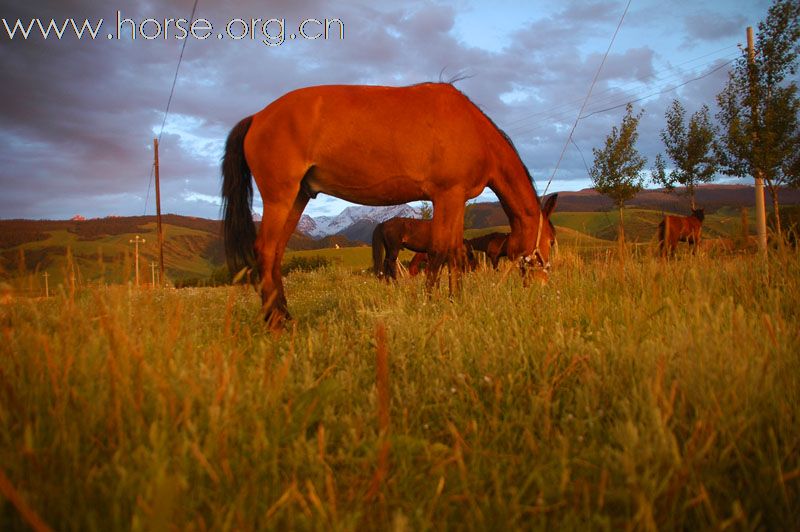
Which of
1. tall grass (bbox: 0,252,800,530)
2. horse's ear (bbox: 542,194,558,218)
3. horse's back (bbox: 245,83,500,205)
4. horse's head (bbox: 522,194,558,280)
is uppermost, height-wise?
horse's back (bbox: 245,83,500,205)

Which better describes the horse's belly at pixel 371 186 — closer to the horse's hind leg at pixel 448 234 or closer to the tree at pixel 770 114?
the horse's hind leg at pixel 448 234

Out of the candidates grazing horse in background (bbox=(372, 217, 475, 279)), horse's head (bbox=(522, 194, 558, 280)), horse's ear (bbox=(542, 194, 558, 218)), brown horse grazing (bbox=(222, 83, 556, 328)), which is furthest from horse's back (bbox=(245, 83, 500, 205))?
grazing horse in background (bbox=(372, 217, 475, 279))

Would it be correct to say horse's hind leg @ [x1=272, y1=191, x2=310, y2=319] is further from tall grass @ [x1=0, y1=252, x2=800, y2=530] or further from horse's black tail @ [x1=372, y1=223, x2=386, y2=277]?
horse's black tail @ [x1=372, y1=223, x2=386, y2=277]

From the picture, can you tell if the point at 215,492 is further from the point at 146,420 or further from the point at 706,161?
the point at 706,161

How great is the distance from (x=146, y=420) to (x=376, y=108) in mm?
4140

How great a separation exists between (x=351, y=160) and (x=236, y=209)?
5.29 feet

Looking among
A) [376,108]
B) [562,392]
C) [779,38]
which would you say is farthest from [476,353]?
[779,38]

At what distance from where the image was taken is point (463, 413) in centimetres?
229

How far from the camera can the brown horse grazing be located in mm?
5035

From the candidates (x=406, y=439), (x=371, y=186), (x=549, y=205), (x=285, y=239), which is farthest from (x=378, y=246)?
(x=406, y=439)

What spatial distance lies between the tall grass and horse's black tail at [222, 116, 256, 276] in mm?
2595

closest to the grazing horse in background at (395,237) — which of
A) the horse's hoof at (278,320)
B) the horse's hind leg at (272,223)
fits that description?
the horse's hind leg at (272,223)

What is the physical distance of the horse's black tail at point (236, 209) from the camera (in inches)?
218

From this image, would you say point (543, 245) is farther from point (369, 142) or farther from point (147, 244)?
point (147, 244)
